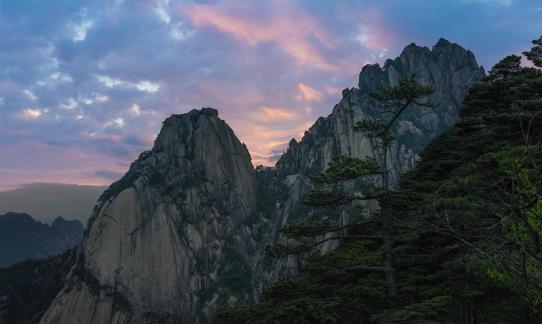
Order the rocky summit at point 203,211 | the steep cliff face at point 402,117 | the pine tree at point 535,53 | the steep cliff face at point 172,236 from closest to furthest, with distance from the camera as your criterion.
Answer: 1. the pine tree at point 535,53
2. the steep cliff face at point 172,236
3. the rocky summit at point 203,211
4. the steep cliff face at point 402,117

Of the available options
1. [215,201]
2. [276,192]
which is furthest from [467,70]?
[215,201]

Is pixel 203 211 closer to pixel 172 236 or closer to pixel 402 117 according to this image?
pixel 172 236

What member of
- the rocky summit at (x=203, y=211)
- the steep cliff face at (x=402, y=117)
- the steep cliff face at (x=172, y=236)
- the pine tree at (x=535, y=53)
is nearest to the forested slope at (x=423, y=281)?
the pine tree at (x=535, y=53)

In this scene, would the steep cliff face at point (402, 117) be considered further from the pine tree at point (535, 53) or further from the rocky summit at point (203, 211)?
the pine tree at point (535, 53)

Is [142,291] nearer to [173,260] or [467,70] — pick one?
[173,260]

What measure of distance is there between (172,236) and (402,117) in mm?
90474


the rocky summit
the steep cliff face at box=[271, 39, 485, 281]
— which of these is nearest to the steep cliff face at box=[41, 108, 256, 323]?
the rocky summit

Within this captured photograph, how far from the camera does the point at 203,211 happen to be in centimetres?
15100

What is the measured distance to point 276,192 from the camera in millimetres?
192000

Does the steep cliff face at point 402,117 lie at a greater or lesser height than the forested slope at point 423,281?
greater

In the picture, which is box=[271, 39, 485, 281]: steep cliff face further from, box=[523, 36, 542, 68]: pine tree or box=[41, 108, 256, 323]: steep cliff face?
box=[523, 36, 542, 68]: pine tree

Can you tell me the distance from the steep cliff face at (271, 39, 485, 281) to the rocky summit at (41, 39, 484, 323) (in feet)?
1.41

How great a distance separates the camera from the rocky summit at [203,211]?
126438 millimetres

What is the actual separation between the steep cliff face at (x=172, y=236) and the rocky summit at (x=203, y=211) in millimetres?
323
